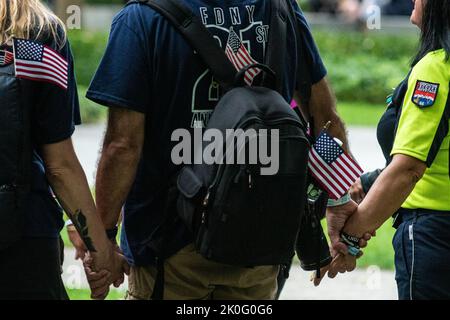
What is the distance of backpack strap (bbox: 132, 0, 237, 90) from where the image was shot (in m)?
3.72

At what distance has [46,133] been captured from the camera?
3.57 meters

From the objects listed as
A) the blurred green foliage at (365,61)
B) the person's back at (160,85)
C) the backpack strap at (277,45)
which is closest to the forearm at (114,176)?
the person's back at (160,85)

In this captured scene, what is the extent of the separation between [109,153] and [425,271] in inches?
51.9

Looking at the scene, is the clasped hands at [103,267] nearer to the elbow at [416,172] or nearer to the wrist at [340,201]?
the wrist at [340,201]

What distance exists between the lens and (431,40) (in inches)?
154

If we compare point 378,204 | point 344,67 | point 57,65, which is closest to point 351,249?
point 378,204

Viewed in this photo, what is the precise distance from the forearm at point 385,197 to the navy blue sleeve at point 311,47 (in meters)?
0.60

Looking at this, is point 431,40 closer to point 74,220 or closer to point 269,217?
point 269,217

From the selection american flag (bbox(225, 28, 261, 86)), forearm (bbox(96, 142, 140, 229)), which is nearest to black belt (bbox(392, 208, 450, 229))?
american flag (bbox(225, 28, 261, 86))

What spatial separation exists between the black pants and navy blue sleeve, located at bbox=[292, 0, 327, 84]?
55.5 inches

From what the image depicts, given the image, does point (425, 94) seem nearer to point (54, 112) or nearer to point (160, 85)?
point (160, 85)

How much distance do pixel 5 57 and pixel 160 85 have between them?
62 centimetres

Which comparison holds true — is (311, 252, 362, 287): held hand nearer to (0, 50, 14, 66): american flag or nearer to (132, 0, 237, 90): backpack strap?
(132, 0, 237, 90): backpack strap

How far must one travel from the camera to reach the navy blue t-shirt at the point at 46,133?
3539 millimetres
